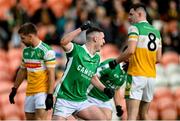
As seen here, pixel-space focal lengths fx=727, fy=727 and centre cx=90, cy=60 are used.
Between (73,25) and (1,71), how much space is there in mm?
2223

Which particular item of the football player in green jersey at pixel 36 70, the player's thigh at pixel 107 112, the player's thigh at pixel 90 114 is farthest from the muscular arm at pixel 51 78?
the player's thigh at pixel 107 112

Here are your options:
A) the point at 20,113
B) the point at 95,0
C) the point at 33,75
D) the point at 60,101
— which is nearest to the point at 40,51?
the point at 33,75

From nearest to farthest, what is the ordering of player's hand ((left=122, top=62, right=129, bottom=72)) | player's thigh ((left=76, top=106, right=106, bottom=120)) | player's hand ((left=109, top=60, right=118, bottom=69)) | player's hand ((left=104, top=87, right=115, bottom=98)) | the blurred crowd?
1. player's thigh ((left=76, top=106, right=106, bottom=120))
2. player's hand ((left=104, top=87, right=115, bottom=98))
3. player's hand ((left=109, top=60, right=118, bottom=69))
4. player's hand ((left=122, top=62, right=129, bottom=72))
5. the blurred crowd

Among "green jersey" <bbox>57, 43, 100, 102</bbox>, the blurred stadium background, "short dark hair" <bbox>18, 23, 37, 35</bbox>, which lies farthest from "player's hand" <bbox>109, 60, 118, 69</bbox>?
the blurred stadium background

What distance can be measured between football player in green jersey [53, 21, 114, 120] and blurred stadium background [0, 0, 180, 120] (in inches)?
206

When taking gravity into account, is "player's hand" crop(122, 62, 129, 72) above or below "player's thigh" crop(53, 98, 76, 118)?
above

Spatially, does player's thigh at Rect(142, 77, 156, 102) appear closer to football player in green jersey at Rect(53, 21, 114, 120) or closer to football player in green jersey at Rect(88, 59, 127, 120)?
football player in green jersey at Rect(88, 59, 127, 120)

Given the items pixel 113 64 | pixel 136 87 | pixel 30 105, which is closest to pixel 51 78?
pixel 30 105

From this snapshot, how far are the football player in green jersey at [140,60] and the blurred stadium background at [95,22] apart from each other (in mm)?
4647

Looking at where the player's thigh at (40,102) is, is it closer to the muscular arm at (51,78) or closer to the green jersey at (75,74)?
the muscular arm at (51,78)

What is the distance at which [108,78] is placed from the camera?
1162 cm

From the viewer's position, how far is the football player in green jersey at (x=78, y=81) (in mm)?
10344

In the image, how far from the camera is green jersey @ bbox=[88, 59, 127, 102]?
1159 centimetres

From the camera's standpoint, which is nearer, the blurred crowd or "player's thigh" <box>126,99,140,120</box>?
"player's thigh" <box>126,99,140,120</box>
